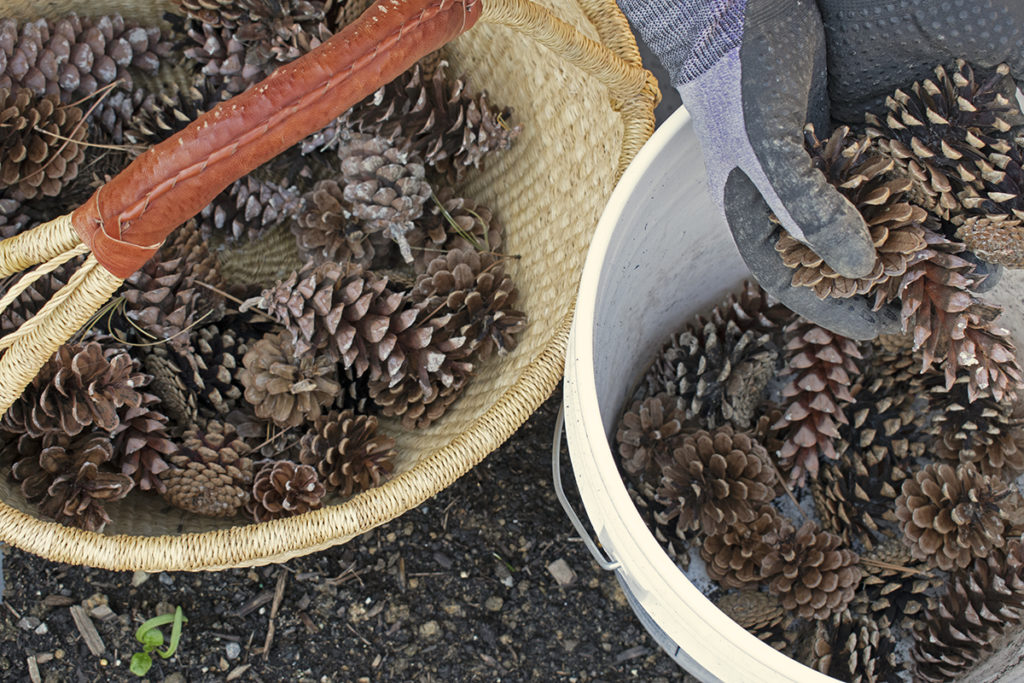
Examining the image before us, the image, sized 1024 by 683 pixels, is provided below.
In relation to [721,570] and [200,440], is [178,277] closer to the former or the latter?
[200,440]

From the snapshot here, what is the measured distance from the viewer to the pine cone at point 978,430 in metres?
0.95

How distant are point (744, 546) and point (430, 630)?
0.46 m

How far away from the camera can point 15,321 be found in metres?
0.88

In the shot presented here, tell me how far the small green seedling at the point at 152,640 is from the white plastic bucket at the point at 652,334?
0.62 m

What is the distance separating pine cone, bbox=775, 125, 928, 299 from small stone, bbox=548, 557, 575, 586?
0.59 metres

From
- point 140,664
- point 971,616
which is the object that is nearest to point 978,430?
point 971,616

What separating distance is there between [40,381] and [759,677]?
81cm

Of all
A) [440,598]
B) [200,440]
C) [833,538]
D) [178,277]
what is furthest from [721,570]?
[178,277]

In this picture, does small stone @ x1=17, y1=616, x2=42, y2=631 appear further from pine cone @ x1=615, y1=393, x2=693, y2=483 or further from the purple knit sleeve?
the purple knit sleeve

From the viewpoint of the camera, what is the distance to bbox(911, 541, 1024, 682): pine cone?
0.86 meters

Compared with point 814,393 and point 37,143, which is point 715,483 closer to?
point 814,393

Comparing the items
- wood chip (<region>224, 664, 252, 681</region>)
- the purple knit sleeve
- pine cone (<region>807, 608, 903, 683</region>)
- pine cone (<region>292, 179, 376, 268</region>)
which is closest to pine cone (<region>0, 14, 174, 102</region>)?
pine cone (<region>292, 179, 376, 268</region>)

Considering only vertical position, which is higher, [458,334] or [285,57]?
[285,57]

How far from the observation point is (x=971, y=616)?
0.87 meters
